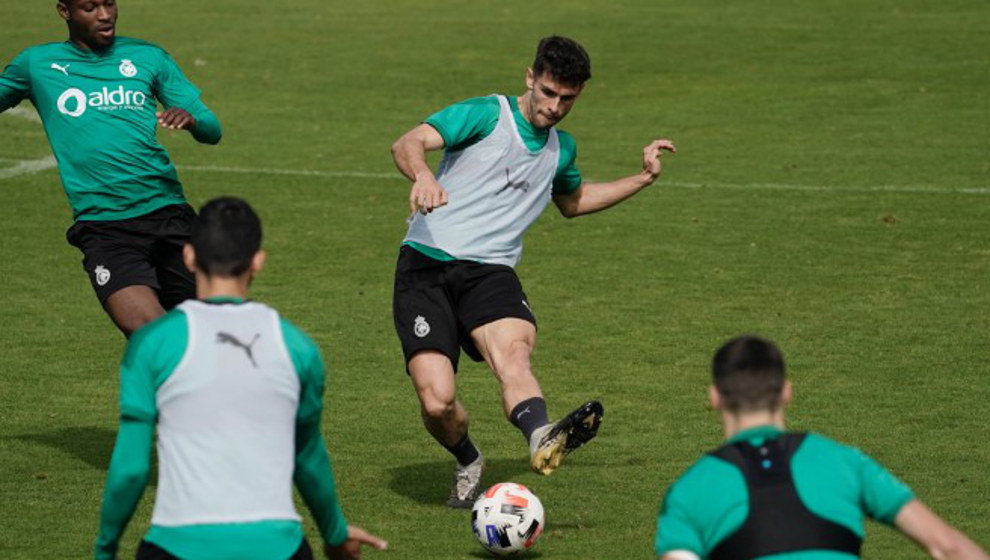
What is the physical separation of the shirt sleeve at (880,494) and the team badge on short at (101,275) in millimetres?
5440

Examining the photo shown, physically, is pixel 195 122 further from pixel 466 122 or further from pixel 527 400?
pixel 527 400

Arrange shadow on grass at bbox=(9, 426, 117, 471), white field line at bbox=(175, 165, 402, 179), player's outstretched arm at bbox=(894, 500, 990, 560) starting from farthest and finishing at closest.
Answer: white field line at bbox=(175, 165, 402, 179)
shadow on grass at bbox=(9, 426, 117, 471)
player's outstretched arm at bbox=(894, 500, 990, 560)

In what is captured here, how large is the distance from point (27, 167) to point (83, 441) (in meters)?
9.85

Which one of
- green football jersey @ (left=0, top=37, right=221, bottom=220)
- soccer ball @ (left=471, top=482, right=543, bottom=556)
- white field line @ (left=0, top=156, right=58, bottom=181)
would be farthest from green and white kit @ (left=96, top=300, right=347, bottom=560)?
white field line @ (left=0, top=156, right=58, bottom=181)

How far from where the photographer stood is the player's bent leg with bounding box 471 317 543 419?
9.23 metres

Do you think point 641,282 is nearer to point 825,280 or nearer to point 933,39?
point 825,280

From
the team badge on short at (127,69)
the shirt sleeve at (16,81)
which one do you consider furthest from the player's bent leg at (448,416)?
the shirt sleeve at (16,81)

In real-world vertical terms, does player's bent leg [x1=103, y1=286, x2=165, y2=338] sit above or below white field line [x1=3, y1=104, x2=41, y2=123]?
above

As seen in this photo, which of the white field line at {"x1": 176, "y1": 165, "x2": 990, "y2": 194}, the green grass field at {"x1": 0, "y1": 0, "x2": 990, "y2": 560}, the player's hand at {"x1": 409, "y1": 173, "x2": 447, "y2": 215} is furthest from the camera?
the white field line at {"x1": 176, "y1": 165, "x2": 990, "y2": 194}

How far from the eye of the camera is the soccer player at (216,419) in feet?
18.4

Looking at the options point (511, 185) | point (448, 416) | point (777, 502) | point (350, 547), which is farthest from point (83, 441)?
point (777, 502)

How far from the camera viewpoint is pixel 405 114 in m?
23.2

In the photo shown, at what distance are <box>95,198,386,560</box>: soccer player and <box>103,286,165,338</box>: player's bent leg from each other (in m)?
3.86

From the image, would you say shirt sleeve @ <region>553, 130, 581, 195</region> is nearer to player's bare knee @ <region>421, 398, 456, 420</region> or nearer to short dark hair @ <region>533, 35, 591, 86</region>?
short dark hair @ <region>533, 35, 591, 86</region>
